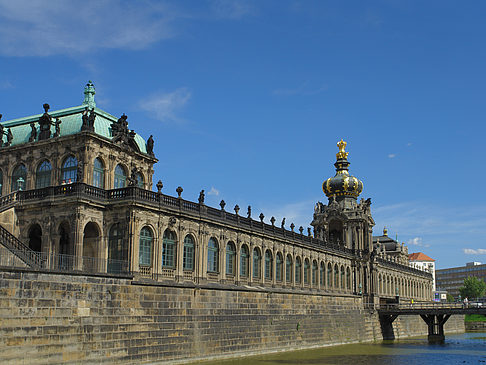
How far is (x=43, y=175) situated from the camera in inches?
1875

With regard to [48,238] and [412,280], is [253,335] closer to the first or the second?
[48,238]

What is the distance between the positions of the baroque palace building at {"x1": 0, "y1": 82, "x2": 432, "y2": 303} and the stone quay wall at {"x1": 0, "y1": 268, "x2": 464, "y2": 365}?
154 centimetres

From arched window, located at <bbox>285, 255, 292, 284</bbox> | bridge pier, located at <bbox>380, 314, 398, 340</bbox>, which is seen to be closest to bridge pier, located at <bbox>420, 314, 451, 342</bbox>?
bridge pier, located at <bbox>380, 314, 398, 340</bbox>

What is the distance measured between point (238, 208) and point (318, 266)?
60.4 feet

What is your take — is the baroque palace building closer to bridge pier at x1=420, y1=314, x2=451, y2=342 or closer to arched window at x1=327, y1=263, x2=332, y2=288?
arched window at x1=327, y1=263, x2=332, y2=288

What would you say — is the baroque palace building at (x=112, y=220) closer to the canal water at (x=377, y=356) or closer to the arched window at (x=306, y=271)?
the arched window at (x=306, y=271)

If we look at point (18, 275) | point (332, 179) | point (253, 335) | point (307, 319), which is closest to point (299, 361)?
point (253, 335)

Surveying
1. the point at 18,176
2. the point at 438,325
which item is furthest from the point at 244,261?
the point at 438,325

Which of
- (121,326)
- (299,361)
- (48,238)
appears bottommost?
(299,361)

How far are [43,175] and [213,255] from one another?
1445cm

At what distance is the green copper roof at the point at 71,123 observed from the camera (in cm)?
4759

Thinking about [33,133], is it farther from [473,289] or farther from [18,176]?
[473,289]

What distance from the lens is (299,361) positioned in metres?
46.4

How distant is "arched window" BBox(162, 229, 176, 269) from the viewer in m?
42.8
